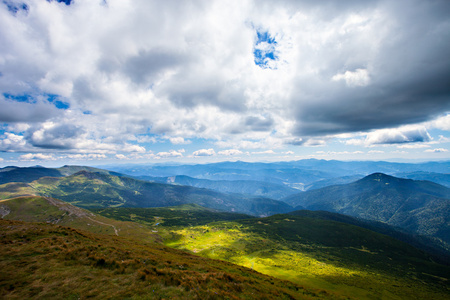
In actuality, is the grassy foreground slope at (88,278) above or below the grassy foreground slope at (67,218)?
above

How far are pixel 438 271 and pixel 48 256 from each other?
261574 millimetres

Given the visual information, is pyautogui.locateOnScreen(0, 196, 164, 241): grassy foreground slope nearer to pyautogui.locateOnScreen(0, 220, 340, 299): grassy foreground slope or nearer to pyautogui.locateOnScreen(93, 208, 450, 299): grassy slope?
pyautogui.locateOnScreen(93, 208, 450, 299): grassy slope

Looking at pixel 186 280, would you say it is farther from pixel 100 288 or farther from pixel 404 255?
pixel 404 255

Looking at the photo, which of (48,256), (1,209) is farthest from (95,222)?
(48,256)

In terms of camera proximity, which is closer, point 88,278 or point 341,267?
point 88,278

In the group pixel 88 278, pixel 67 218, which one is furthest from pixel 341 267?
pixel 67 218

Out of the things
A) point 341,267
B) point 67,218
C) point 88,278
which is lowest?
point 341,267

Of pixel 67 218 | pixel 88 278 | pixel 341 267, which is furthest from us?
pixel 67 218

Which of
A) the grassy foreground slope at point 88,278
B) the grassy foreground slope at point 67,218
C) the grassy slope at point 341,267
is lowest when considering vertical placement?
the grassy slope at point 341,267

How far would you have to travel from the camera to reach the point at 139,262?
2450 centimetres

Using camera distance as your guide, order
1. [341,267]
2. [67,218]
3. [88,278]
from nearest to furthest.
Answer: [88,278] < [341,267] < [67,218]

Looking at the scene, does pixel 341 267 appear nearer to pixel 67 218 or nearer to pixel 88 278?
pixel 88 278

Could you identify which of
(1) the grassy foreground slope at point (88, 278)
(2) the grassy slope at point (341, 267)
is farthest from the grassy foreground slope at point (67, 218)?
(1) the grassy foreground slope at point (88, 278)

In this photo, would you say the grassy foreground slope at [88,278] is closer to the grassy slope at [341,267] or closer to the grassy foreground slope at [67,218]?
the grassy slope at [341,267]
